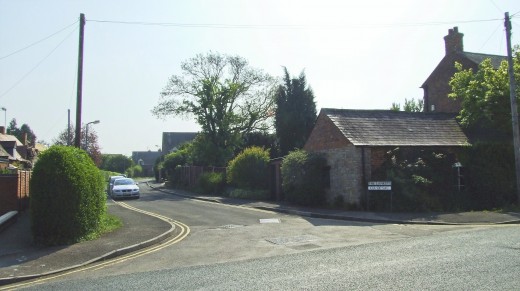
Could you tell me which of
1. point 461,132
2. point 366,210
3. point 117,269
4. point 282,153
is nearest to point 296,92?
point 282,153

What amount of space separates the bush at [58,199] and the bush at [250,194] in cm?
1476

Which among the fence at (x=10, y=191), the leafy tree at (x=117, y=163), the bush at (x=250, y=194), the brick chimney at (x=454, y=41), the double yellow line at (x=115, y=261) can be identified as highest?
the brick chimney at (x=454, y=41)

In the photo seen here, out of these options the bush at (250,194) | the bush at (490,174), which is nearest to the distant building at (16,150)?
the bush at (250,194)

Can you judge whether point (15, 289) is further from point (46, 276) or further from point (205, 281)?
point (205, 281)

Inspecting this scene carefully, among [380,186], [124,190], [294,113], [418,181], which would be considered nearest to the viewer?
[380,186]

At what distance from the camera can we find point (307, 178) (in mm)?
20891

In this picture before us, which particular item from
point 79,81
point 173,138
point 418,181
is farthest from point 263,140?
point 173,138

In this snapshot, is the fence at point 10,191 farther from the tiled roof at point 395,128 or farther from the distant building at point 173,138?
the distant building at point 173,138

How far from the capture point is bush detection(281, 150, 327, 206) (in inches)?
816

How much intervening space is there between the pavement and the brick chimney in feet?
58.9

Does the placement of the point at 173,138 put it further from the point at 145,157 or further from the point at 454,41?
the point at 454,41

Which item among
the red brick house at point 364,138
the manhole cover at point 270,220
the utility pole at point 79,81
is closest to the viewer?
the manhole cover at point 270,220

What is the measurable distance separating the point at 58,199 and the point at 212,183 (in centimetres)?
2154

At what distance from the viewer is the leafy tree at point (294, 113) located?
136 ft
